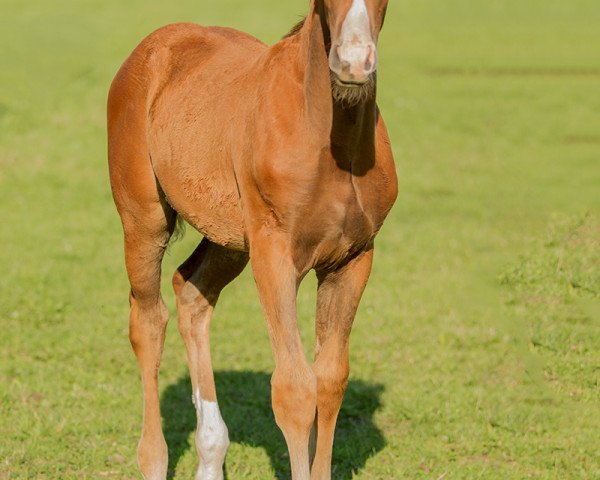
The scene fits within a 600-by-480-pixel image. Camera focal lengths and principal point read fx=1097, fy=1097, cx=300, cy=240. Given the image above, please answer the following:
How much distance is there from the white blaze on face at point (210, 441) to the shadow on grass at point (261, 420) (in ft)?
1.17

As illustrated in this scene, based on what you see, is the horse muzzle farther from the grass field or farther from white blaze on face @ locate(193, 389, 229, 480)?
the grass field

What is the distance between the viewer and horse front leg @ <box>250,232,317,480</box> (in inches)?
176

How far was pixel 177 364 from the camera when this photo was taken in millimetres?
7766

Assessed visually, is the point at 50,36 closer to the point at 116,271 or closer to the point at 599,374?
the point at 116,271

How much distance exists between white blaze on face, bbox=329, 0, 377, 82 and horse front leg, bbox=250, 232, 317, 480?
2.97 ft

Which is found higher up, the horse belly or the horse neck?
the horse neck

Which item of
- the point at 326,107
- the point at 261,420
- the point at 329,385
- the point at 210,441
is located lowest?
the point at 261,420

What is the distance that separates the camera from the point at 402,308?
28.9 ft


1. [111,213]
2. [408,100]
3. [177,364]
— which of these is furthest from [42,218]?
[408,100]

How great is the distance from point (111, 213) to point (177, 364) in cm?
412

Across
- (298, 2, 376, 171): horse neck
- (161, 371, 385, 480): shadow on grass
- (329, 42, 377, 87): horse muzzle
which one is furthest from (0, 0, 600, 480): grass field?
(329, 42, 377, 87): horse muzzle

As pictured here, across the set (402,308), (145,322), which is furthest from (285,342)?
(402,308)

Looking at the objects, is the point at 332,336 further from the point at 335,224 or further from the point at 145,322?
the point at 145,322

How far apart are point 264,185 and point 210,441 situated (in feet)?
6.22
